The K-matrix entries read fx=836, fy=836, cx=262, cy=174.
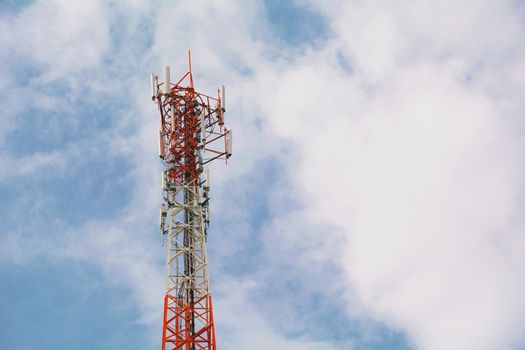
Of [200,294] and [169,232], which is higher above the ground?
[169,232]

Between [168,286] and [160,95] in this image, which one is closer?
[168,286]

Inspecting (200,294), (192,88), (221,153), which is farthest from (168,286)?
(192,88)

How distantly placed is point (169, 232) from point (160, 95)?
1300 centimetres

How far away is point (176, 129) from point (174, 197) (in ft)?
21.2

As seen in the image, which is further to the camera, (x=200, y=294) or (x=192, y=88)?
(x=192, y=88)

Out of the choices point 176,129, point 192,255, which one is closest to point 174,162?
point 176,129

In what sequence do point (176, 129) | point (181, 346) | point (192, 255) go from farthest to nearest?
1. point (176, 129)
2. point (192, 255)
3. point (181, 346)

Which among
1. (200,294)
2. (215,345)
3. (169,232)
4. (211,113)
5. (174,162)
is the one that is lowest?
(215,345)

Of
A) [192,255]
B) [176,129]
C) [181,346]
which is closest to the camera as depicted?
[181,346]

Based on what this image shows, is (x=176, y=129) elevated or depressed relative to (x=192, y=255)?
elevated

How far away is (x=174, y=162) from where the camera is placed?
74938mm

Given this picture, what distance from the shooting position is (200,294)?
6875cm

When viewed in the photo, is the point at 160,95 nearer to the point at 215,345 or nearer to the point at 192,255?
the point at 192,255

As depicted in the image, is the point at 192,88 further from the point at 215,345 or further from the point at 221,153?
the point at 215,345
